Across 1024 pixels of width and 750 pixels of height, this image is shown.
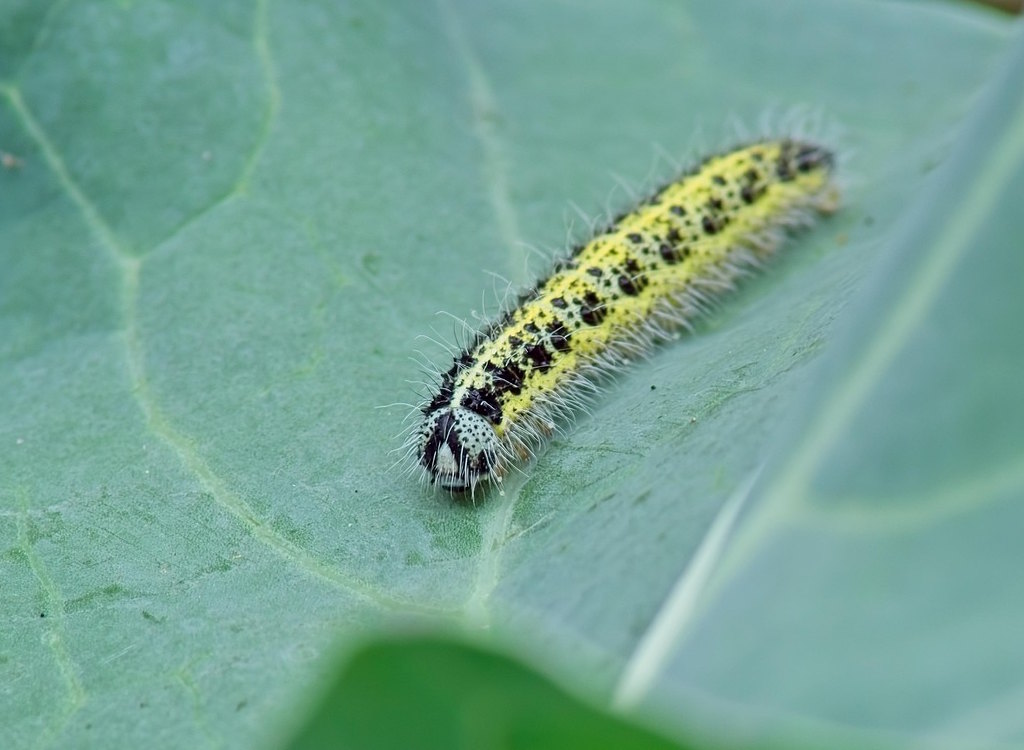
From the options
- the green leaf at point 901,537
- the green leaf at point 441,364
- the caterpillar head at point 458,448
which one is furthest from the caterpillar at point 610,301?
the green leaf at point 901,537

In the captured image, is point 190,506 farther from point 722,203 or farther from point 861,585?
point 722,203

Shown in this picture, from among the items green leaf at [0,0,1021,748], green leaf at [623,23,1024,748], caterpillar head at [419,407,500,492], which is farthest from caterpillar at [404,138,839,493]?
green leaf at [623,23,1024,748]

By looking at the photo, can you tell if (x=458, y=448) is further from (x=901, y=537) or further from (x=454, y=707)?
(x=454, y=707)

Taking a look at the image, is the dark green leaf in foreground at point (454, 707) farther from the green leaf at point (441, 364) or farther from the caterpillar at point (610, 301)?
the caterpillar at point (610, 301)

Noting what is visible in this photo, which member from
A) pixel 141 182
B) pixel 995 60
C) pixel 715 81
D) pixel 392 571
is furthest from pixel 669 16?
pixel 392 571

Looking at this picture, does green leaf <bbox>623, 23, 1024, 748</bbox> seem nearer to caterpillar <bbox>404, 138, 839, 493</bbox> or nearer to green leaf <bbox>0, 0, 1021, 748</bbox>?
green leaf <bbox>0, 0, 1021, 748</bbox>

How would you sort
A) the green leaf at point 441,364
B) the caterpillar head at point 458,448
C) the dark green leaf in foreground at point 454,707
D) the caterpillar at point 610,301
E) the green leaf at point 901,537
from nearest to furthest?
the dark green leaf in foreground at point 454,707
the green leaf at point 901,537
the green leaf at point 441,364
the caterpillar head at point 458,448
the caterpillar at point 610,301
